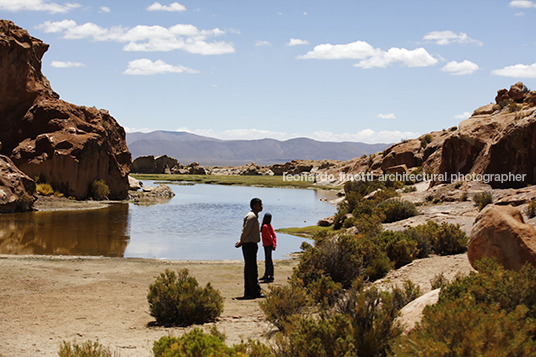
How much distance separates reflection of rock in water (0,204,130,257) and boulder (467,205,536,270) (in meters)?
12.1

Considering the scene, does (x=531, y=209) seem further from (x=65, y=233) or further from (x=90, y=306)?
(x=65, y=233)

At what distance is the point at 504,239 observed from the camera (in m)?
7.15

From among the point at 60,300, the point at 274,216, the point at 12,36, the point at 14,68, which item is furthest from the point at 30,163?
the point at 60,300

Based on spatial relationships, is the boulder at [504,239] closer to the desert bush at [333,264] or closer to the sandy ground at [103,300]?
the sandy ground at [103,300]

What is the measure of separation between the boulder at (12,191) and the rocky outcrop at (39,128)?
443 cm

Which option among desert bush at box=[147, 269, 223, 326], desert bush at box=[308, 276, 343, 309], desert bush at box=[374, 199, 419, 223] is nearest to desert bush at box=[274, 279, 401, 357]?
desert bush at box=[308, 276, 343, 309]

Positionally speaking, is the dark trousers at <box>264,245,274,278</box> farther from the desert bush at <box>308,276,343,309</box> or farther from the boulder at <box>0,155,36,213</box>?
the boulder at <box>0,155,36,213</box>

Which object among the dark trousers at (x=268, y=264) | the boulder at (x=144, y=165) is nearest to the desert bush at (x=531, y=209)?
the dark trousers at (x=268, y=264)

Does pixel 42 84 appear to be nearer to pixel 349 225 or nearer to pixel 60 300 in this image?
pixel 349 225

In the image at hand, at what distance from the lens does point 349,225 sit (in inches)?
754

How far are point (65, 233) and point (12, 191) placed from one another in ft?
25.6

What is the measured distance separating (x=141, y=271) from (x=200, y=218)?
15730 mm

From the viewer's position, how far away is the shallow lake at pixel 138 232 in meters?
16.6

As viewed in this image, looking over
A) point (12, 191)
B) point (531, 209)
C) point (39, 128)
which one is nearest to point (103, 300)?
point (531, 209)
